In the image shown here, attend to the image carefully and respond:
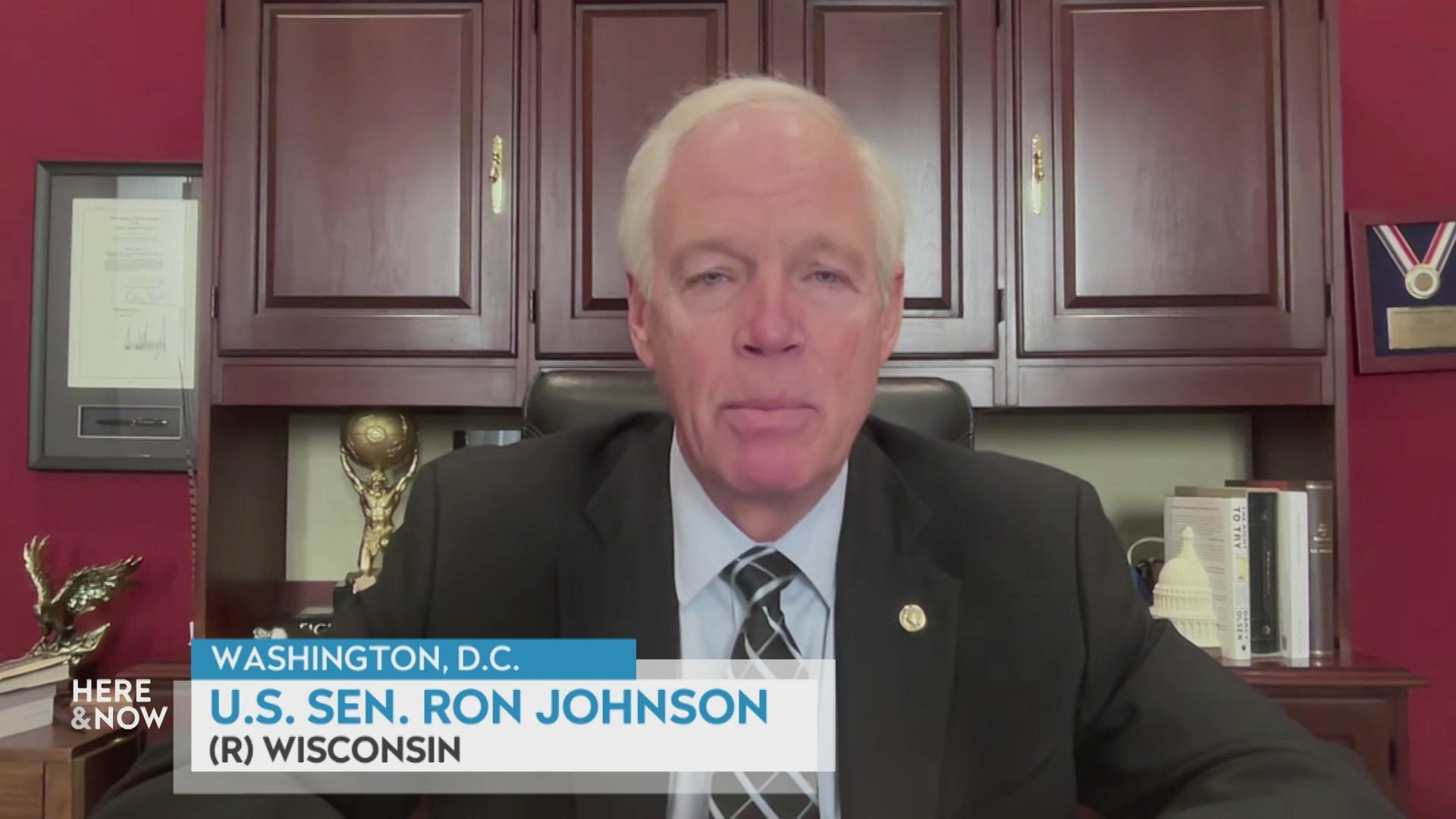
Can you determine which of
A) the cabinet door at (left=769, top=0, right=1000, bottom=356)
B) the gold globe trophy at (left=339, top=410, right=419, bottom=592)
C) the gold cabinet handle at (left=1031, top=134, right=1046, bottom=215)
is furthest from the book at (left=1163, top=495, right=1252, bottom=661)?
the gold globe trophy at (left=339, top=410, right=419, bottom=592)

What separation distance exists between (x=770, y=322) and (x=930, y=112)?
1.05 meters

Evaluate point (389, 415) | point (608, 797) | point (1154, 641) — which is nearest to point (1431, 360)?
point (1154, 641)

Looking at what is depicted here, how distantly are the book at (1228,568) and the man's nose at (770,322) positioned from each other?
113cm

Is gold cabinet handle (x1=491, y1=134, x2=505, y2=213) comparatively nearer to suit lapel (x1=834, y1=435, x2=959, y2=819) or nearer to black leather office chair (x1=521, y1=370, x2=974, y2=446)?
black leather office chair (x1=521, y1=370, x2=974, y2=446)

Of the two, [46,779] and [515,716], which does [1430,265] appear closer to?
[515,716]

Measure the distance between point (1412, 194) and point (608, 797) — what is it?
2078 mm

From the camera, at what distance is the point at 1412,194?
6.56 feet

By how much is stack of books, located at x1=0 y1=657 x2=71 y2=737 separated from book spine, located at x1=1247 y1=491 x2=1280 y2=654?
2050 mm

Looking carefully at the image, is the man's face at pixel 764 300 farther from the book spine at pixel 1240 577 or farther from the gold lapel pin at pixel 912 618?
the book spine at pixel 1240 577

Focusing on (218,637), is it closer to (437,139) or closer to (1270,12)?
(437,139)

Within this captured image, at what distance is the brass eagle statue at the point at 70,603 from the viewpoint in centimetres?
182

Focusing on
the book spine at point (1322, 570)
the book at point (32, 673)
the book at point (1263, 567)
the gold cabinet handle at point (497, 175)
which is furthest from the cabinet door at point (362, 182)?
the book spine at point (1322, 570)

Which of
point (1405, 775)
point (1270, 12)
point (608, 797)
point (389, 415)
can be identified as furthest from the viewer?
point (389, 415)

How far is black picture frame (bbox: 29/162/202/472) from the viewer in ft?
6.55
